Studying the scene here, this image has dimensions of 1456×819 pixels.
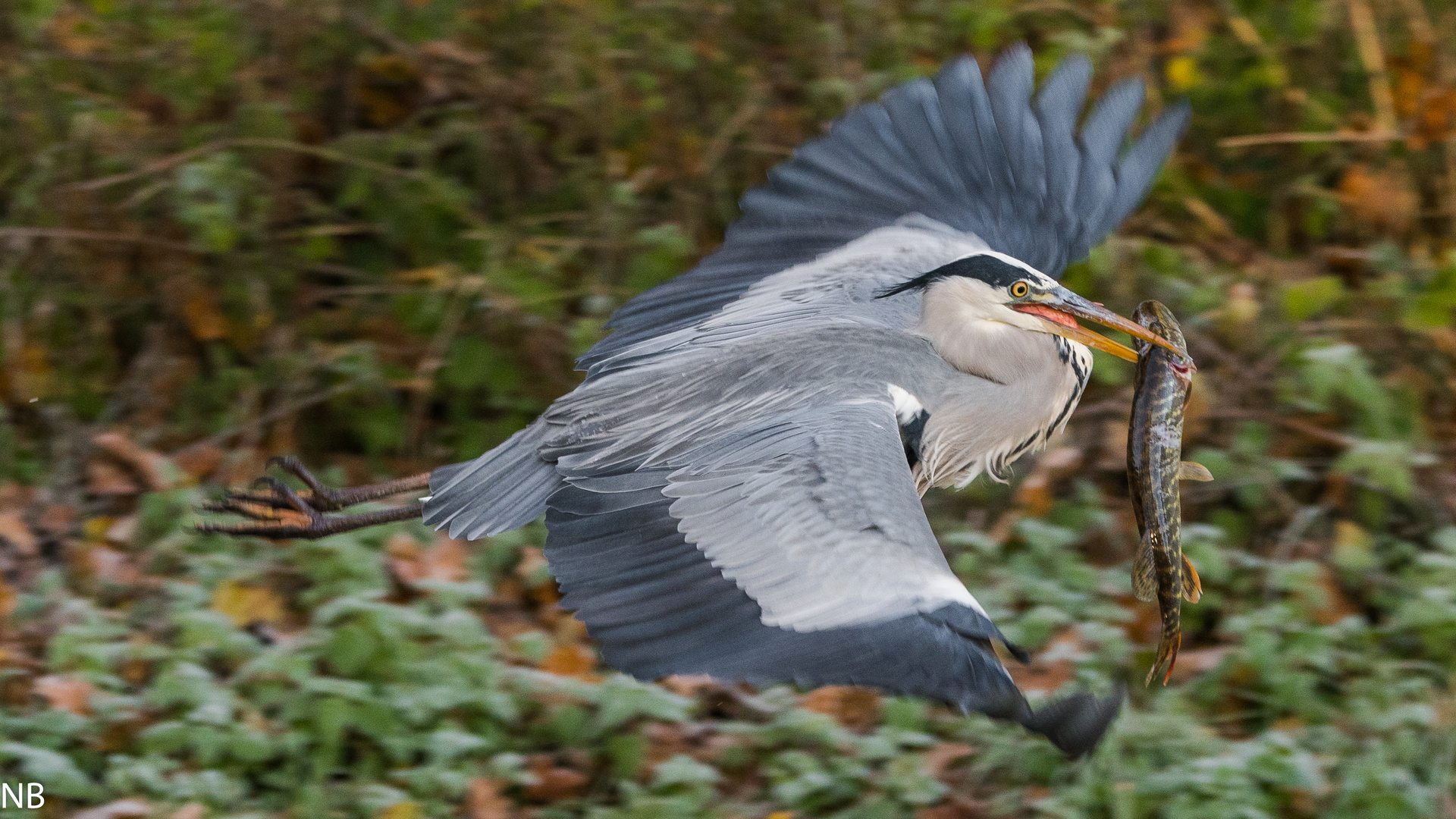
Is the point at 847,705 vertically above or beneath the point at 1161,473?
beneath

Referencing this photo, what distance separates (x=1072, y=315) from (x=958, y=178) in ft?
2.41

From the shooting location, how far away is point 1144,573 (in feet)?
11.0

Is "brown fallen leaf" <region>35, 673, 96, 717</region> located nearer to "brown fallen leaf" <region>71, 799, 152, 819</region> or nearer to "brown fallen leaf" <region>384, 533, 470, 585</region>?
"brown fallen leaf" <region>71, 799, 152, 819</region>

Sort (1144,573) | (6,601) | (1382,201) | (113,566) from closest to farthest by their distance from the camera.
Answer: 1. (1144,573)
2. (6,601)
3. (113,566)
4. (1382,201)

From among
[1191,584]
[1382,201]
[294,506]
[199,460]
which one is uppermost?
[1382,201]

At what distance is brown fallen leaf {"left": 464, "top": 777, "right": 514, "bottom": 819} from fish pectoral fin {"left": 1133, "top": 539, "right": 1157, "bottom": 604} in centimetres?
153

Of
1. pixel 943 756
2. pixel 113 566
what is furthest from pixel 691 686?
pixel 113 566

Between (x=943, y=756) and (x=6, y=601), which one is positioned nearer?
(x=943, y=756)

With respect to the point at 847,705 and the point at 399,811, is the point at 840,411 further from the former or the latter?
the point at 399,811

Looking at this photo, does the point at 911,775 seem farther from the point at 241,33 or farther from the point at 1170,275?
the point at 241,33

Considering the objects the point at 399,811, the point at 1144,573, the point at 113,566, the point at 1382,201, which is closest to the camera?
the point at 1144,573

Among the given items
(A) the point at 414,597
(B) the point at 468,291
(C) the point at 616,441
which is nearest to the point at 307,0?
(B) the point at 468,291

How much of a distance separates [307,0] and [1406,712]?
4.26 metres

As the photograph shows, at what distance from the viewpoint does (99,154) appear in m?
5.52
